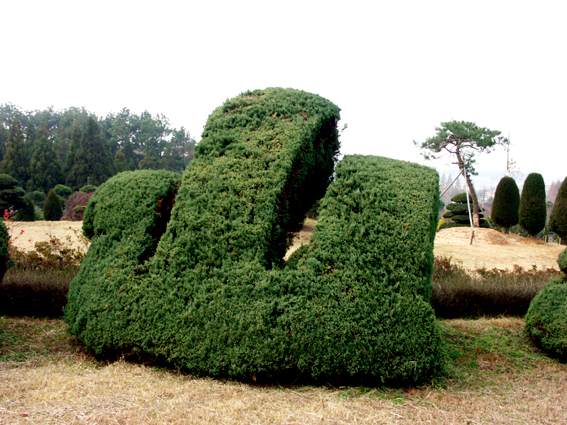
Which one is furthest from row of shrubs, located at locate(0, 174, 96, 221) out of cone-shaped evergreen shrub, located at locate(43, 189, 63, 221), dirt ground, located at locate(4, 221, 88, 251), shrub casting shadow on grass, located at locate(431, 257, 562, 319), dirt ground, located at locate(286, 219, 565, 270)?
shrub casting shadow on grass, located at locate(431, 257, 562, 319)

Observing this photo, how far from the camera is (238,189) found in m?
4.27

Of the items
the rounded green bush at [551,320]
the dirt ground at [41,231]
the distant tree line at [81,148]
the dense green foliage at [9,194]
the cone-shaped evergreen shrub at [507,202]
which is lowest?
the dirt ground at [41,231]

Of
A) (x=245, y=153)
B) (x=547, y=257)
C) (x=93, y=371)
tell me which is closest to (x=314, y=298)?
(x=245, y=153)

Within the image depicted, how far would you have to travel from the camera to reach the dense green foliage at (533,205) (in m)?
22.3

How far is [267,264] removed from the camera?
13.4 feet

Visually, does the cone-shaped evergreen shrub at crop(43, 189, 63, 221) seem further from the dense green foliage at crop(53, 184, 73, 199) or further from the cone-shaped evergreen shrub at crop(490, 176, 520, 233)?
the cone-shaped evergreen shrub at crop(490, 176, 520, 233)

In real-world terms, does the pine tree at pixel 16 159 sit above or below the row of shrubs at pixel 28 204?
above

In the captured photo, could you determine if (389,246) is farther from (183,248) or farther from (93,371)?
(93,371)

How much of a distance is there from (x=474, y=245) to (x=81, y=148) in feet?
108

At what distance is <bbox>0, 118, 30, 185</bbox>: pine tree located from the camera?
115 ft

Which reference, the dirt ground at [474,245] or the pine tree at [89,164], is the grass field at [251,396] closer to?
the dirt ground at [474,245]

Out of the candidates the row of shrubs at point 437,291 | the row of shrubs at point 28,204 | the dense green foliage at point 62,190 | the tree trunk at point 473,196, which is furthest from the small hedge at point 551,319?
the dense green foliage at point 62,190

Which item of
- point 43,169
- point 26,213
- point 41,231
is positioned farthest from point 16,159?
point 41,231

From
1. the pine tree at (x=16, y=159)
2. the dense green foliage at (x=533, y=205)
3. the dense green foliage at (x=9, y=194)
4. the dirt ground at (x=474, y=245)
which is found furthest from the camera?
the pine tree at (x=16, y=159)
